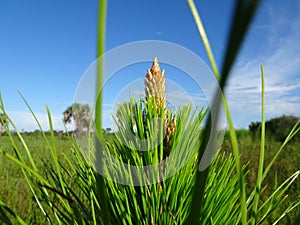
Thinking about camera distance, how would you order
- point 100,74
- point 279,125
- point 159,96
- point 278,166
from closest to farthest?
point 100,74 → point 159,96 → point 278,166 → point 279,125

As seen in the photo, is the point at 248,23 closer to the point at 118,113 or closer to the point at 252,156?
the point at 118,113

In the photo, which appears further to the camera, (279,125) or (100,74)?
(279,125)

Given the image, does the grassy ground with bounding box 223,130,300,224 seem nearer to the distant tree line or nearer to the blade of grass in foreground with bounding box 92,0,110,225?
the distant tree line

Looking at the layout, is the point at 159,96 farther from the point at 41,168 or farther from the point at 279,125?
the point at 279,125

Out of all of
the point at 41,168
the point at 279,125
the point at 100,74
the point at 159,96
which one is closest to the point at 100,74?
the point at 100,74

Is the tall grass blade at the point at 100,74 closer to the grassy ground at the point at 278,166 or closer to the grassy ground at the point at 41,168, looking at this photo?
the grassy ground at the point at 41,168

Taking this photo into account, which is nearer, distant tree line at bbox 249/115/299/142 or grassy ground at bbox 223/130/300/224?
grassy ground at bbox 223/130/300/224

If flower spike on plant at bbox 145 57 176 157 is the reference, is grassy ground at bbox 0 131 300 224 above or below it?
below

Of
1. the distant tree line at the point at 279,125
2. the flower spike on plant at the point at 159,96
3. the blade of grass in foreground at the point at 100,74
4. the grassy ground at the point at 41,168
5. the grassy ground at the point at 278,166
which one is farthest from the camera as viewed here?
the distant tree line at the point at 279,125

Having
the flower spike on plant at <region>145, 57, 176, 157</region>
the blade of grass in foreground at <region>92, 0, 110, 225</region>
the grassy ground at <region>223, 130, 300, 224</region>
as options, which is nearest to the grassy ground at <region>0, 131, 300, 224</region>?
the grassy ground at <region>223, 130, 300, 224</region>

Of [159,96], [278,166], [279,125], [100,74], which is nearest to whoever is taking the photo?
[100,74]

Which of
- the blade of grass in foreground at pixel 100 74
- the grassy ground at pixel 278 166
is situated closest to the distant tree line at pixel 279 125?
the grassy ground at pixel 278 166

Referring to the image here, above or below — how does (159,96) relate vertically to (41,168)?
above

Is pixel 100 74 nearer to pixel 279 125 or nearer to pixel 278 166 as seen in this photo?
pixel 278 166
